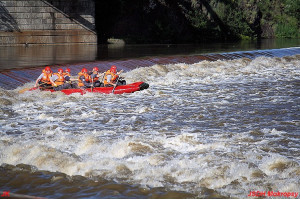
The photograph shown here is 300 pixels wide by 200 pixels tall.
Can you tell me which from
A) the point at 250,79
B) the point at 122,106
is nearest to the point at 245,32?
the point at 250,79

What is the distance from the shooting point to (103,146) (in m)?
9.88

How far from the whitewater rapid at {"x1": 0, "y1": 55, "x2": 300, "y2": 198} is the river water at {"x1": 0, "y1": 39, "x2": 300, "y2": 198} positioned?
0.06ft

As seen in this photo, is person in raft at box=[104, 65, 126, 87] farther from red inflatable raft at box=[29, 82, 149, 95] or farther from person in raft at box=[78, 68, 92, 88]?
person in raft at box=[78, 68, 92, 88]

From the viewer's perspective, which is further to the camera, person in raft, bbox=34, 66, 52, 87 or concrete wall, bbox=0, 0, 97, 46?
concrete wall, bbox=0, 0, 97, 46

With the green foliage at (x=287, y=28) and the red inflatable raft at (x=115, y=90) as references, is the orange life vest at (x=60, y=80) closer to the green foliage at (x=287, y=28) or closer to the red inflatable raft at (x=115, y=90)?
the red inflatable raft at (x=115, y=90)

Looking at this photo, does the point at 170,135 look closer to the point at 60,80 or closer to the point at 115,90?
the point at 115,90

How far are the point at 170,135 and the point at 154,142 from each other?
0.77 metres

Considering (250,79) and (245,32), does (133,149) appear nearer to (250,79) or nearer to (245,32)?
(250,79)

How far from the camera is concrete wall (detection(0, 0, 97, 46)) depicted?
31.8 m

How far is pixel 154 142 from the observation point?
10188mm

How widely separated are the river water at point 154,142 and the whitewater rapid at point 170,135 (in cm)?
2

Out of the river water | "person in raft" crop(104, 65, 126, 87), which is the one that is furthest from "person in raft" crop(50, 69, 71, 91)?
"person in raft" crop(104, 65, 126, 87)

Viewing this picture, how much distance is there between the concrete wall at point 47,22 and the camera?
31.8m

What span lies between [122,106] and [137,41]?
75.0ft
